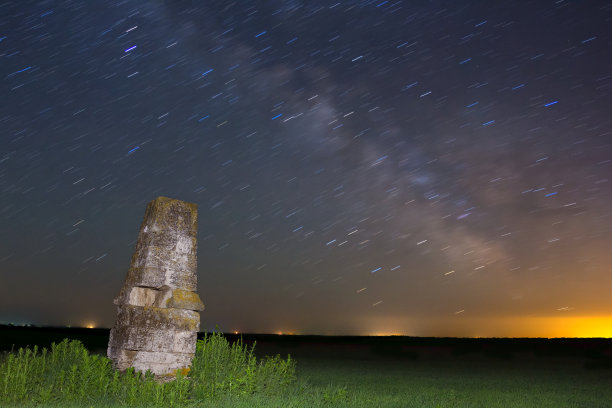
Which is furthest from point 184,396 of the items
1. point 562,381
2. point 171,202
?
point 562,381

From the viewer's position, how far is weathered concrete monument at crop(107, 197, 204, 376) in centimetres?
876

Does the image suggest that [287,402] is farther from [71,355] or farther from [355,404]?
[71,355]

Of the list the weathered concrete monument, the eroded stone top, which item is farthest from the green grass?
the eroded stone top

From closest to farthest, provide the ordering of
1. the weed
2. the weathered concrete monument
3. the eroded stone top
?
the weed
the weathered concrete monument
the eroded stone top

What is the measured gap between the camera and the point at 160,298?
920cm

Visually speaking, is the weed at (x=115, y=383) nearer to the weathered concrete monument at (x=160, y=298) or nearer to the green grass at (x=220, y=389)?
the green grass at (x=220, y=389)

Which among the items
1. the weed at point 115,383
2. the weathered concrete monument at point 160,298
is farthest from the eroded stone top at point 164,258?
the weed at point 115,383

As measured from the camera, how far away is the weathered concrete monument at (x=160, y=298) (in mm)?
8758

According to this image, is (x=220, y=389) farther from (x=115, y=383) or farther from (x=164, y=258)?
(x=164, y=258)

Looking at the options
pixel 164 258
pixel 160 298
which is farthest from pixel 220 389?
pixel 164 258

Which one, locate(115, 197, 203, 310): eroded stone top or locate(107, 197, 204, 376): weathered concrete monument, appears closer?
locate(107, 197, 204, 376): weathered concrete monument

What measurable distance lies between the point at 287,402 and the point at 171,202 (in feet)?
15.9

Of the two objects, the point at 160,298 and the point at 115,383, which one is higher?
the point at 160,298

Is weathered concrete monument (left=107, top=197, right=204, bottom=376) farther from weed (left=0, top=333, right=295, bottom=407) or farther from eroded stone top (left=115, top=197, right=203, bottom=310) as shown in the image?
weed (left=0, top=333, right=295, bottom=407)
